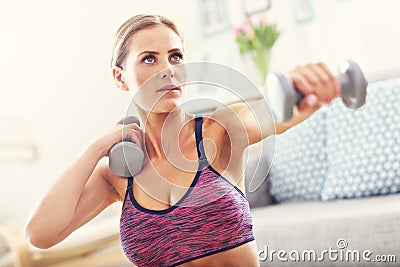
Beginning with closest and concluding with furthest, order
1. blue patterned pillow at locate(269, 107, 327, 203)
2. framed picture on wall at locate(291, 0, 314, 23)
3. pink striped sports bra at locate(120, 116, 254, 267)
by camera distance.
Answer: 1. pink striped sports bra at locate(120, 116, 254, 267)
2. blue patterned pillow at locate(269, 107, 327, 203)
3. framed picture on wall at locate(291, 0, 314, 23)

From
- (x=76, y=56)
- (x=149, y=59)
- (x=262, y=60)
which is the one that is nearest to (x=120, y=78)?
(x=149, y=59)

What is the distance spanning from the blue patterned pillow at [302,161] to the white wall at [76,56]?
0.20 m

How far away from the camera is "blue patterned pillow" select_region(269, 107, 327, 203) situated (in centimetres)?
133

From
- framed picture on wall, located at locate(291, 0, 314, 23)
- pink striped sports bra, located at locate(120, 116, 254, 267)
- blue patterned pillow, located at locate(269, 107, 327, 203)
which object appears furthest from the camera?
framed picture on wall, located at locate(291, 0, 314, 23)

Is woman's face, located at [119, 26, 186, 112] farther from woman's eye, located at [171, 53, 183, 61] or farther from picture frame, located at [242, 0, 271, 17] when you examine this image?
picture frame, located at [242, 0, 271, 17]

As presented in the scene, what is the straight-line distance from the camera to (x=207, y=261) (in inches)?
20.4

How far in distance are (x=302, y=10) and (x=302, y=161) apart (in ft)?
1.57

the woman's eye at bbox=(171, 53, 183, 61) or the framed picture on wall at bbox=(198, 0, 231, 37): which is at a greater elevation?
the framed picture on wall at bbox=(198, 0, 231, 37)

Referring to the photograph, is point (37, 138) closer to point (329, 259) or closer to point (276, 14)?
point (276, 14)

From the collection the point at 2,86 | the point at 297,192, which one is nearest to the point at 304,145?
the point at 297,192

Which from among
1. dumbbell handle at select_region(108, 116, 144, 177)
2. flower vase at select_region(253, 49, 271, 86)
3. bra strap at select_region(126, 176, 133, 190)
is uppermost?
flower vase at select_region(253, 49, 271, 86)

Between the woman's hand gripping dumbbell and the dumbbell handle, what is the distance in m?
0.17

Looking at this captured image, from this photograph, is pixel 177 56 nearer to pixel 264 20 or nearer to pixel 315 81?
pixel 315 81

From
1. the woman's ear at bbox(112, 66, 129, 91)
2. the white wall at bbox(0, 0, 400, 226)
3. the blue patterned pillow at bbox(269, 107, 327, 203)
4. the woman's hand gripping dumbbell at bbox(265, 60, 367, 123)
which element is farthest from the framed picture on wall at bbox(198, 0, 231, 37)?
the woman's hand gripping dumbbell at bbox(265, 60, 367, 123)
